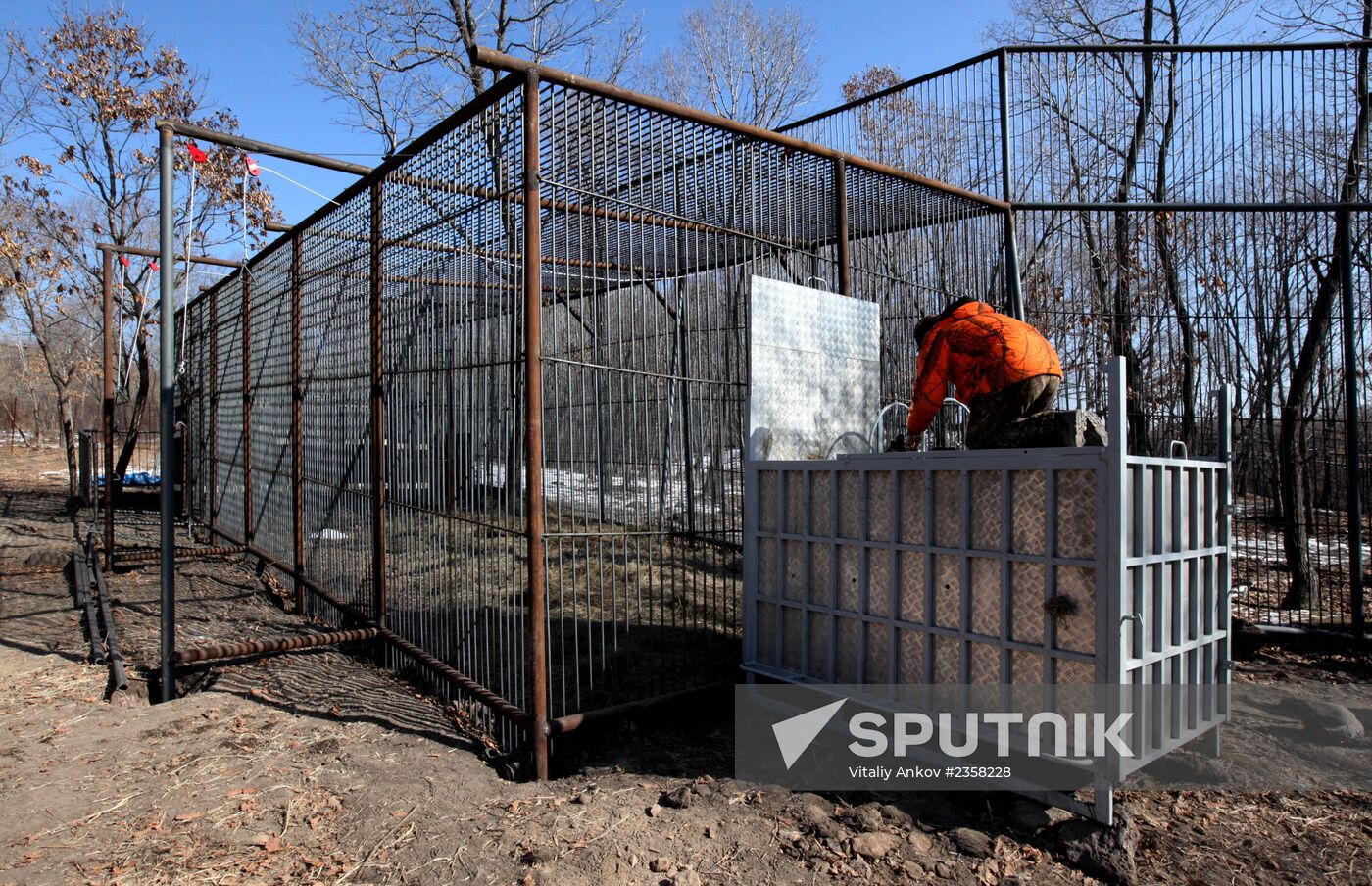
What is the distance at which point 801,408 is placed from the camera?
17.9 ft

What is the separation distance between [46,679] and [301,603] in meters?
2.26

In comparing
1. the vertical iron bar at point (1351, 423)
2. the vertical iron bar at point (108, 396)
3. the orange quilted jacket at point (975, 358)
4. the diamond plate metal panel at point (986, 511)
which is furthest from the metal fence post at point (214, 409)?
the vertical iron bar at point (1351, 423)

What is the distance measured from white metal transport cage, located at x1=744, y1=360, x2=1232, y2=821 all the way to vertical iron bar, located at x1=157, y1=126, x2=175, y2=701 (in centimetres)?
390

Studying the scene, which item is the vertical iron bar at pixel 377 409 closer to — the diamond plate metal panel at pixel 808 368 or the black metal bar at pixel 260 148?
the black metal bar at pixel 260 148

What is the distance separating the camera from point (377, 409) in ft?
20.1

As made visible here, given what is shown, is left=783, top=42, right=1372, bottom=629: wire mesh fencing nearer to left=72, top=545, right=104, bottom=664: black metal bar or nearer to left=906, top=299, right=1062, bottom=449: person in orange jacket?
left=906, top=299, right=1062, bottom=449: person in orange jacket

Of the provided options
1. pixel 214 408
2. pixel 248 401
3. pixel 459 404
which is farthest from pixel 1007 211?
pixel 214 408

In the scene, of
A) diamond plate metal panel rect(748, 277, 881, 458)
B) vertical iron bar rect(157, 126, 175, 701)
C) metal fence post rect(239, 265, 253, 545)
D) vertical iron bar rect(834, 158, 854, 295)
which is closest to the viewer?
diamond plate metal panel rect(748, 277, 881, 458)

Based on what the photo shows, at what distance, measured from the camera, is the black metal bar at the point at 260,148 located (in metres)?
5.71

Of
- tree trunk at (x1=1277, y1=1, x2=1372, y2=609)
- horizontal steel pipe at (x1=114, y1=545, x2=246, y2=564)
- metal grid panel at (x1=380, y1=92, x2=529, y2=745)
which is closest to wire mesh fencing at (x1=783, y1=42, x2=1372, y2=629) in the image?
tree trunk at (x1=1277, y1=1, x2=1372, y2=609)

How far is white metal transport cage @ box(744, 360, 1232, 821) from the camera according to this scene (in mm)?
3439

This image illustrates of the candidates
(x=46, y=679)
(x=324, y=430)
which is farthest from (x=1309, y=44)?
(x=46, y=679)

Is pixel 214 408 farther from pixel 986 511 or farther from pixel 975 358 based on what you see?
pixel 986 511

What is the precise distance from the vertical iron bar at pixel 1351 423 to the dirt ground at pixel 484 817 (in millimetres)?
3216
